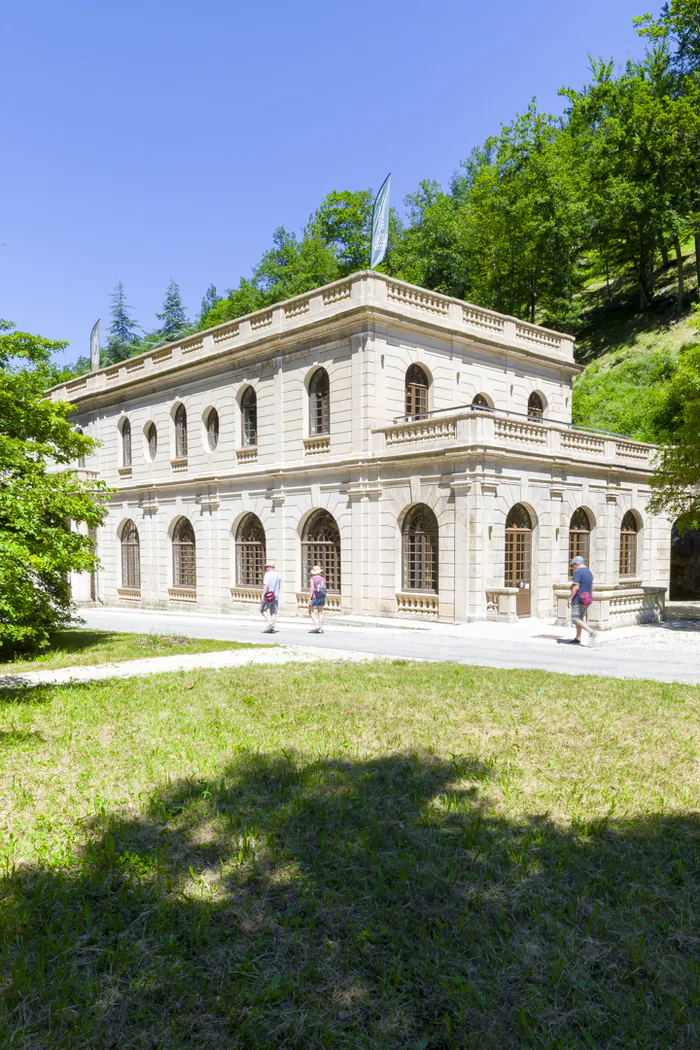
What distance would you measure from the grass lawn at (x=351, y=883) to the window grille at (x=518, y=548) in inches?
546

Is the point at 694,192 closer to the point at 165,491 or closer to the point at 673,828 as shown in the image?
the point at 165,491

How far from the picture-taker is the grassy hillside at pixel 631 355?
116 ft

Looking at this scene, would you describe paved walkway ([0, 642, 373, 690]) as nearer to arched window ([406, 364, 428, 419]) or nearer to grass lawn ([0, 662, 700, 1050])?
grass lawn ([0, 662, 700, 1050])

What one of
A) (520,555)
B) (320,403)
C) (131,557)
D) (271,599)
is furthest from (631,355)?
(271,599)

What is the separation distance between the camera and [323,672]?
11461 millimetres

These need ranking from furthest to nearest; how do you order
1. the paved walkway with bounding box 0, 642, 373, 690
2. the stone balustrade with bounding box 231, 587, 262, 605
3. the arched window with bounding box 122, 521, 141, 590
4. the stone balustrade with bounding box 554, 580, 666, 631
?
the arched window with bounding box 122, 521, 141, 590 < the stone balustrade with bounding box 231, 587, 262, 605 < the stone balustrade with bounding box 554, 580, 666, 631 < the paved walkway with bounding box 0, 642, 373, 690

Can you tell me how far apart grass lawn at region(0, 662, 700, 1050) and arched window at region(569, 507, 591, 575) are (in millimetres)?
17058

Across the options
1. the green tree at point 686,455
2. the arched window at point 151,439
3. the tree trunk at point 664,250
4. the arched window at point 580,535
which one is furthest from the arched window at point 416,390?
the tree trunk at point 664,250

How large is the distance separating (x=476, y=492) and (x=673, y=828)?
1520cm

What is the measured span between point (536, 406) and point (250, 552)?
42.1 feet

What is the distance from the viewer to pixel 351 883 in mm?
4516

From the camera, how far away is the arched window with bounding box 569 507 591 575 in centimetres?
2462

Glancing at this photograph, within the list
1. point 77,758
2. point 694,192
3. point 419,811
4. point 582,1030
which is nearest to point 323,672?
point 77,758

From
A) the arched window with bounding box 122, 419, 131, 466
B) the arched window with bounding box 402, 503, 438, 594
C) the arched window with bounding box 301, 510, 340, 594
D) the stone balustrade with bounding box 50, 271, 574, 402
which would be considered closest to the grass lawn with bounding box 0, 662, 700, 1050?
the arched window with bounding box 402, 503, 438, 594
